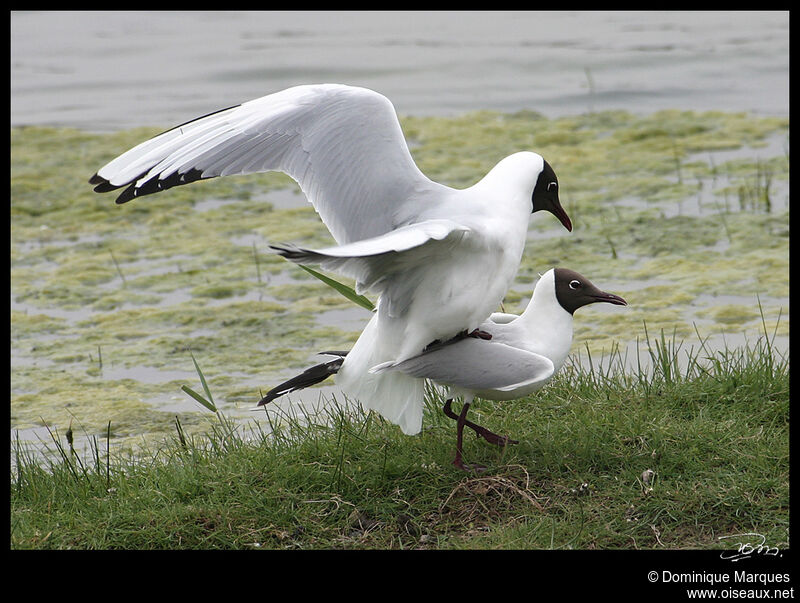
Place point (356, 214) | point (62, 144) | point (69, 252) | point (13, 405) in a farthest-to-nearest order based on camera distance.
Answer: point (62, 144)
point (69, 252)
point (13, 405)
point (356, 214)

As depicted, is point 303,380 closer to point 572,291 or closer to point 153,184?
point 153,184

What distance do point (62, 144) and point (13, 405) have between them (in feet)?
15.7

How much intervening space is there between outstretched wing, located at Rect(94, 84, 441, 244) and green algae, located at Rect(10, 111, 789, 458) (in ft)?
A: 5.78

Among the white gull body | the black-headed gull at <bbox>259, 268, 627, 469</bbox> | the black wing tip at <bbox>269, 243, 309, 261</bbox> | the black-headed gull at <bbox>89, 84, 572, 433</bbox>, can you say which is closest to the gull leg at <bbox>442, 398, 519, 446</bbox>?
the black-headed gull at <bbox>259, 268, 627, 469</bbox>

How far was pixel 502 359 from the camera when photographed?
13.8 feet

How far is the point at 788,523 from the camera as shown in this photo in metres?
3.83

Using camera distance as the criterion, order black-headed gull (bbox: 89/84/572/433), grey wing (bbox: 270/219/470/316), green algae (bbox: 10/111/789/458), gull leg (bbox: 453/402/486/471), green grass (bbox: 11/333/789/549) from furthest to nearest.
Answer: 1. green algae (bbox: 10/111/789/458)
2. gull leg (bbox: 453/402/486/471)
3. black-headed gull (bbox: 89/84/572/433)
4. green grass (bbox: 11/333/789/549)
5. grey wing (bbox: 270/219/470/316)

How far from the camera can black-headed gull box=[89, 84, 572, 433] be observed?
162 inches

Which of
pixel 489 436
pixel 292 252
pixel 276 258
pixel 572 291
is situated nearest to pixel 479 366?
pixel 489 436

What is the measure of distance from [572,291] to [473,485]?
0.92m

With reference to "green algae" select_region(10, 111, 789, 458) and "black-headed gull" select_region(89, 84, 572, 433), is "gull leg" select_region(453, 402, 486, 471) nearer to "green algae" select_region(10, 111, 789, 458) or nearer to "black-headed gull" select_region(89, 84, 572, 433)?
"black-headed gull" select_region(89, 84, 572, 433)

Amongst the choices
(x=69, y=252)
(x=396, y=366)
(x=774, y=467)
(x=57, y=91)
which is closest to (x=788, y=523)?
(x=774, y=467)

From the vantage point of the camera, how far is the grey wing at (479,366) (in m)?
4.17

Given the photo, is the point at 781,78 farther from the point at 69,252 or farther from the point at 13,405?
the point at 13,405
